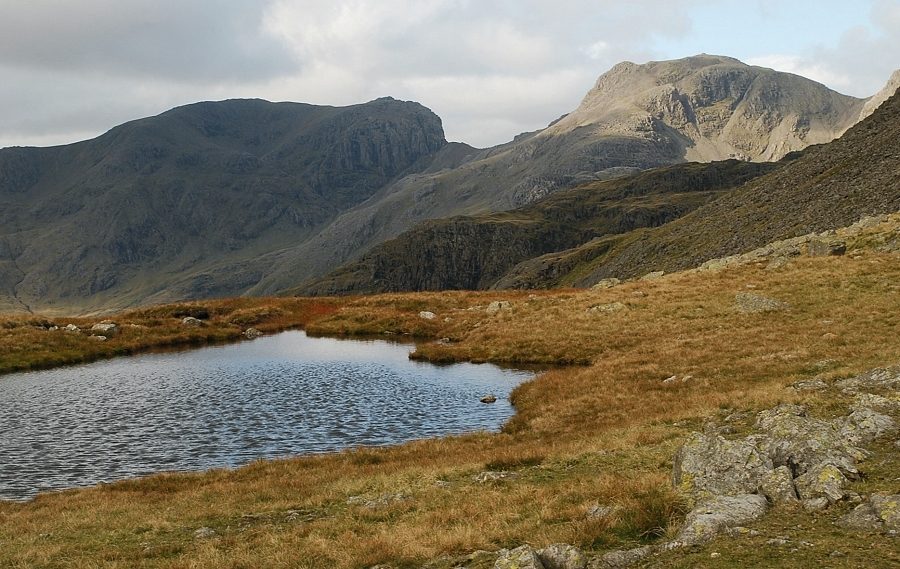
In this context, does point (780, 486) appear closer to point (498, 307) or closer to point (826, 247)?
point (826, 247)

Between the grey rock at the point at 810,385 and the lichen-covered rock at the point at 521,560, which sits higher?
the grey rock at the point at 810,385

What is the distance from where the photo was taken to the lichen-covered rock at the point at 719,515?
12.4 m

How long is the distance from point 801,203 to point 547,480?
10431 centimetres

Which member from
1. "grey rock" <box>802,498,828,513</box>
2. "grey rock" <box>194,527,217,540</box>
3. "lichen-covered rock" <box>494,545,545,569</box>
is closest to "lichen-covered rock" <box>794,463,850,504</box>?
"grey rock" <box>802,498,828,513</box>

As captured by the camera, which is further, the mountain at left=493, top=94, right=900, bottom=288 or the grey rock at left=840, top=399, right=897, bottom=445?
the mountain at left=493, top=94, right=900, bottom=288

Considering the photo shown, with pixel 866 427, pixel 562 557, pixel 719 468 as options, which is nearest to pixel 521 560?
pixel 562 557

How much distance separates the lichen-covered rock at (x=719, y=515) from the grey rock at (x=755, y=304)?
→ 135ft

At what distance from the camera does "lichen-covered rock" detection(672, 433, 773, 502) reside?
574 inches

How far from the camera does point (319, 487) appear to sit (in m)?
25.1

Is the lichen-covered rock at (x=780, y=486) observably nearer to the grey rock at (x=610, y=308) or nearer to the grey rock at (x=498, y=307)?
the grey rock at (x=610, y=308)

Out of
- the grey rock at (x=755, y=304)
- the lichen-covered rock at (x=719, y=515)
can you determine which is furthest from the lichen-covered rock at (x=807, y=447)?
the grey rock at (x=755, y=304)

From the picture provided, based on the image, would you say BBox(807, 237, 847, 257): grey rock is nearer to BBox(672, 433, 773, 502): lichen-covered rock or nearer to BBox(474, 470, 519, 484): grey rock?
BBox(474, 470, 519, 484): grey rock

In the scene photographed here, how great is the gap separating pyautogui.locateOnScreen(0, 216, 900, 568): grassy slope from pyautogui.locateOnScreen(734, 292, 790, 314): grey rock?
3.42 ft

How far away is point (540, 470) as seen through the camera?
23.0 metres
